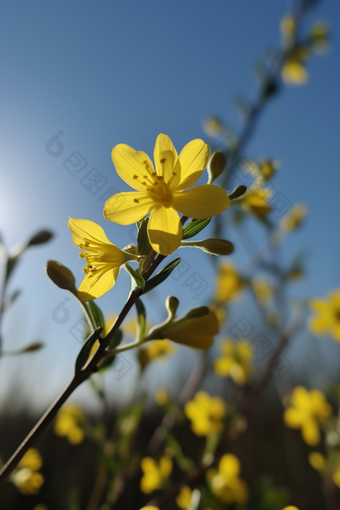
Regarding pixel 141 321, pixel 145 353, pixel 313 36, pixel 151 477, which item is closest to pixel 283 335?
pixel 145 353

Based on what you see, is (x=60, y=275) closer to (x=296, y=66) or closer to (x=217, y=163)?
(x=217, y=163)

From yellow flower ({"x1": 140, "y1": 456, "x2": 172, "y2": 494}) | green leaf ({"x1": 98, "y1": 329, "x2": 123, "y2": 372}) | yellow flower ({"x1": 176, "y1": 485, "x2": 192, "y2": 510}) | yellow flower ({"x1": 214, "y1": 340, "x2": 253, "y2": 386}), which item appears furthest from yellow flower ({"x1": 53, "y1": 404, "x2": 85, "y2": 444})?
green leaf ({"x1": 98, "y1": 329, "x2": 123, "y2": 372})

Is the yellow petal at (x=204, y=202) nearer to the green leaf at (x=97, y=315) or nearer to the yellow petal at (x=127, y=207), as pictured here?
the yellow petal at (x=127, y=207)

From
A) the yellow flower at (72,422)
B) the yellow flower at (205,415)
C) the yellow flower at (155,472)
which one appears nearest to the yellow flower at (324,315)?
the yellow flower at (205,415)

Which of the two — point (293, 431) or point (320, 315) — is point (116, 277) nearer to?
point (320, 315)

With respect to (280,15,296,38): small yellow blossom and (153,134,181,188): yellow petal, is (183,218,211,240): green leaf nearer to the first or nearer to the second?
(153,134,181,188): yellow petal

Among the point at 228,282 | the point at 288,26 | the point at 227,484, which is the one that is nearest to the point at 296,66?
the point at 288,26
